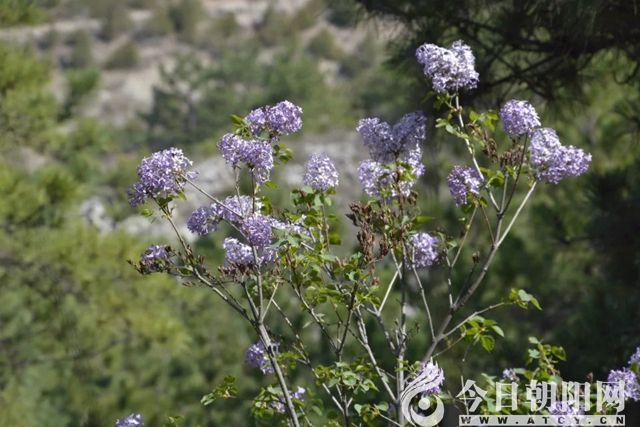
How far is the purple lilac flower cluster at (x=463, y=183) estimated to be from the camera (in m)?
2.60

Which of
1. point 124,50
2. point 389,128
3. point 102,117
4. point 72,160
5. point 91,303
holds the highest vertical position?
point 124,50

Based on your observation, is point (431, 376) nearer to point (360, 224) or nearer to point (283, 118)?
point (360, 224)

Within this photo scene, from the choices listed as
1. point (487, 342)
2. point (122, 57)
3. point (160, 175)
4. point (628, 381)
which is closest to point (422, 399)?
point (487, 342)

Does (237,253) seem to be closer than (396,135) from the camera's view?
Yes

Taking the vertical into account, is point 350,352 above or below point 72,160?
below

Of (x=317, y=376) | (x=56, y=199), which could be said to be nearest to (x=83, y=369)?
(x=56, y=199)

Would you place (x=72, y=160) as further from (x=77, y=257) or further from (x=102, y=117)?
(x=102, y=117)

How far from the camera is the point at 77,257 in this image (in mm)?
9414

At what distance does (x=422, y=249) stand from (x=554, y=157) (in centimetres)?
44

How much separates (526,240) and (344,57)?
45.2 meters

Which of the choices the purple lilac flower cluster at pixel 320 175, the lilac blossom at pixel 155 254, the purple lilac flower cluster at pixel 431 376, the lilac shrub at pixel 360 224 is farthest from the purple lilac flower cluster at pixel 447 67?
the lilac blossom at pixel 155 254

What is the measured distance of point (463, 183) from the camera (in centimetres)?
261

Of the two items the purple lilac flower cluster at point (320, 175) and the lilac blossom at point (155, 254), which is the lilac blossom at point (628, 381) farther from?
the lilac blossom at point (155, 254)

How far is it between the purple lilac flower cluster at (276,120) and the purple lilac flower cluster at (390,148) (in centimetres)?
21
